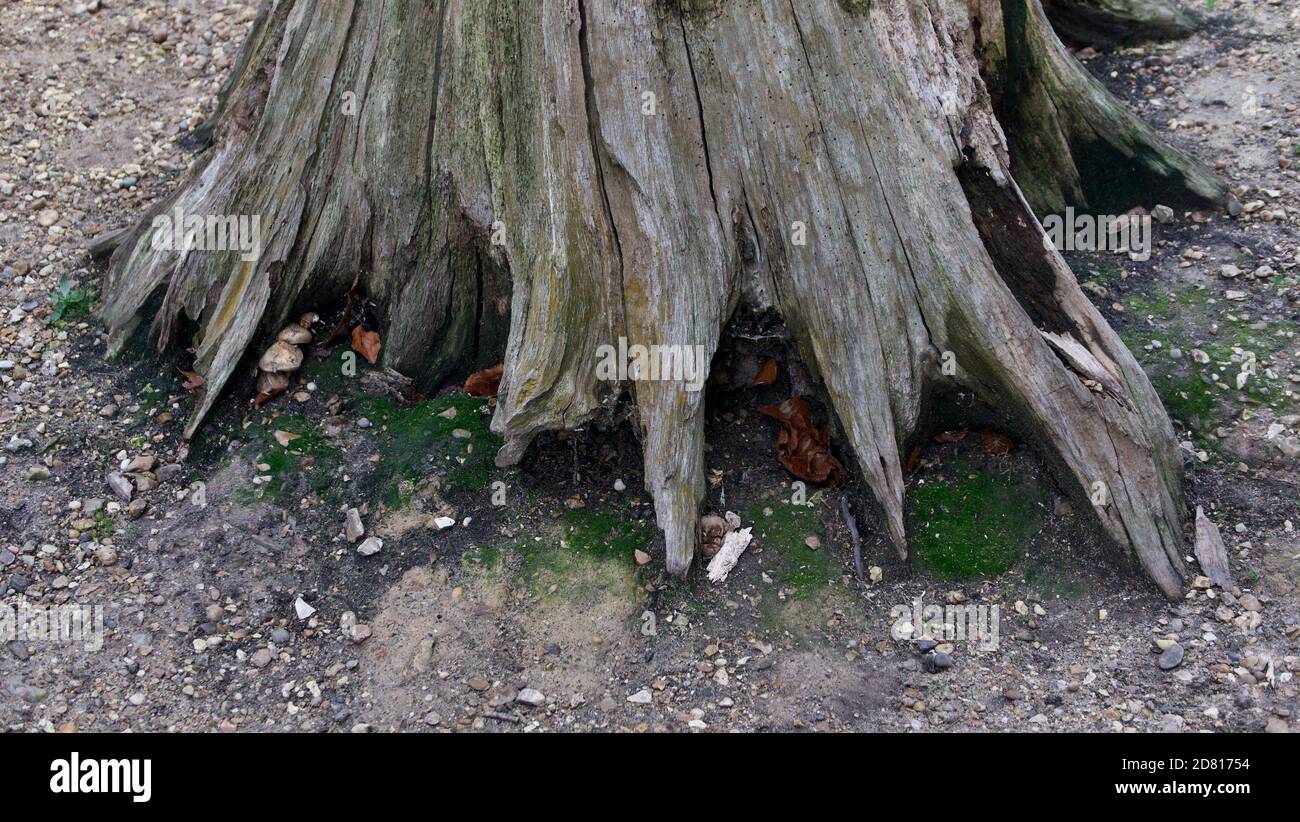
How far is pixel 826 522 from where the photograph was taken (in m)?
4.95

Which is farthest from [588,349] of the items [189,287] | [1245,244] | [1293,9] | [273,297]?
[1293,9]

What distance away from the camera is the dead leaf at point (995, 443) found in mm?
4988

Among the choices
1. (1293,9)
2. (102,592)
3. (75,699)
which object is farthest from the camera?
(1293,9)

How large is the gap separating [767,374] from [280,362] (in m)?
2.39

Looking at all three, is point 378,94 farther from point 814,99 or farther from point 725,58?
point 814,99

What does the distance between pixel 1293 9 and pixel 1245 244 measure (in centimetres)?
236

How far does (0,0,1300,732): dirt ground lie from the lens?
14.4 feet

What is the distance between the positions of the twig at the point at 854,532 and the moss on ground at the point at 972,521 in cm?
24

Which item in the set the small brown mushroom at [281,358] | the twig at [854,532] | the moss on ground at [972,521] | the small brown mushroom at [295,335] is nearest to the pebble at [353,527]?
the small brown mushroom at [281,358]

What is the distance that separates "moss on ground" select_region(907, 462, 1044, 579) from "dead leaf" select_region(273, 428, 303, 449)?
2896 mm

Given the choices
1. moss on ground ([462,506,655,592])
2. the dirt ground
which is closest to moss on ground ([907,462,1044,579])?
the dirt ground

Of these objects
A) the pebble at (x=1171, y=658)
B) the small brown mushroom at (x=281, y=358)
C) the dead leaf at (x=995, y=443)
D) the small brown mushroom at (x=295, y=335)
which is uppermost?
the small brown mushroom at (x=295, y=335)

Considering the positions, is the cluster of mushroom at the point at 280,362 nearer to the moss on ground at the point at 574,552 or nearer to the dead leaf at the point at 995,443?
the moss on ground at the point at 574,552

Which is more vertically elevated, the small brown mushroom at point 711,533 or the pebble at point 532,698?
the small brown mushroom at point 711,533
